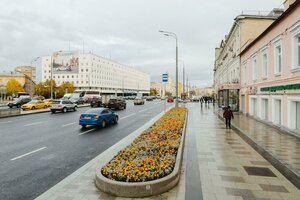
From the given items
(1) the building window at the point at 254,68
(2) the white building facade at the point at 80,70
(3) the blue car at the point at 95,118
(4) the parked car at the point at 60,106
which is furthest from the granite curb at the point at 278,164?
(2) the white building facade at the point at 80,70

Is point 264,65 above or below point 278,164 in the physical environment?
above

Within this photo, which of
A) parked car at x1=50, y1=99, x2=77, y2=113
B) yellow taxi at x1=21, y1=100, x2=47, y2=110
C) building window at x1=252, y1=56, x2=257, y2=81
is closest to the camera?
building window at x1=252, y1=56, x2=257, y2=81

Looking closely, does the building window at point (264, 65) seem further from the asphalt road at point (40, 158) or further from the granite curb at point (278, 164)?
the asphalt road at point (40, 158)

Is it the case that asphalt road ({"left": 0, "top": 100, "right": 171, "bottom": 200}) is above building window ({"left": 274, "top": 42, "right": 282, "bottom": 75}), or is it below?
below

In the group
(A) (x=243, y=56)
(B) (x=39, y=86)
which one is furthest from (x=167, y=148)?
(B) (x=39, y=86)

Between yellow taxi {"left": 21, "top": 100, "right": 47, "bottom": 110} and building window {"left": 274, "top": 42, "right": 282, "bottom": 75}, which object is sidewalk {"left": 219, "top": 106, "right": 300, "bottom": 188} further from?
yellow taxi {"left": 21, "top": 100, "right": 47, "bottom": 110}

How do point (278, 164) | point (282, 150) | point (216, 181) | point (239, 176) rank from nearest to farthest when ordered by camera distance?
point (216, 181), point (239, 176), point (278, 164), point (282, 150)

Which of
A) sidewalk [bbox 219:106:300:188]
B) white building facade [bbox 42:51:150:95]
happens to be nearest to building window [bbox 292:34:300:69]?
sidewalk [bbox 219:106:300:188]

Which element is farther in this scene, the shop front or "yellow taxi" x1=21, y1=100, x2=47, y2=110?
"yellow taxi" x1=21, y1=100, x2=47, y2=110

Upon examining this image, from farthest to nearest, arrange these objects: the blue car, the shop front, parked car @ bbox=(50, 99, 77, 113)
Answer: parked car @ bbox=(50, 99, 77, 113) < the shop front < the blue car

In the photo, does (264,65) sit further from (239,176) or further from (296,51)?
(239,176)

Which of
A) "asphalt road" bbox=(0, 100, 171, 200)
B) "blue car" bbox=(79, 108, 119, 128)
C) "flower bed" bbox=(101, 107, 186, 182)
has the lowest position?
"asphalt road" bbox=(0, 100, 171, 200)

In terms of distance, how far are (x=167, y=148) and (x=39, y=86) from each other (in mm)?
86001

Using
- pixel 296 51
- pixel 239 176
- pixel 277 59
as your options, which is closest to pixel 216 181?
pixel 239 176
